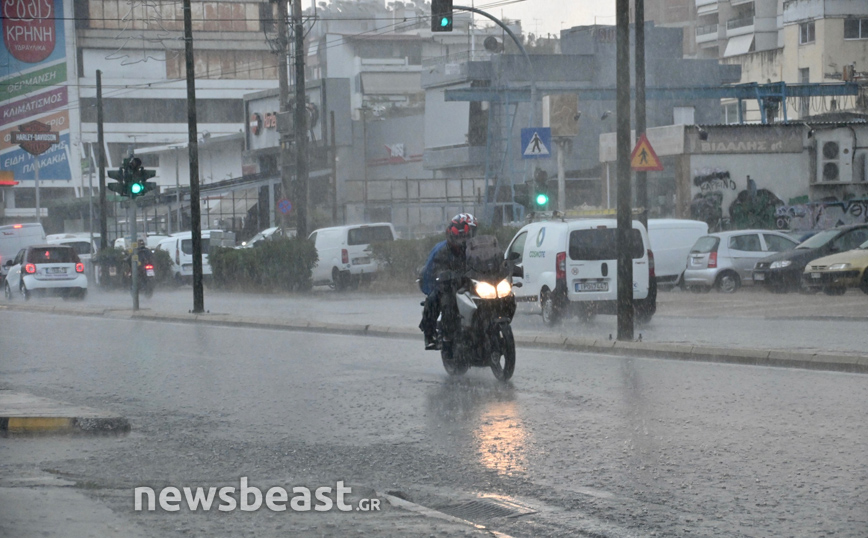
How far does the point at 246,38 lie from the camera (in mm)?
104750

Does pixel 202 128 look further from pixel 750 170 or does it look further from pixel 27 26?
pixel 750 170

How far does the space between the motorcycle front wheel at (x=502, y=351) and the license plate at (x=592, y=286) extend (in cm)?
773

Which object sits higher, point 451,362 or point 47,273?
point 47,273

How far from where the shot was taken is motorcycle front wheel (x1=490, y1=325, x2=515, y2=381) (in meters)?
11.5

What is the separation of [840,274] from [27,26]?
8738 cm

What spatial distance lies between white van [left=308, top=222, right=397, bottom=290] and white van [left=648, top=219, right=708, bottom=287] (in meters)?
8.36

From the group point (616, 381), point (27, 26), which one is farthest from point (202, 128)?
point (616, 381)

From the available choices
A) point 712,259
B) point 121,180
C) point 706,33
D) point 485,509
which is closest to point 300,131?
point 121,180

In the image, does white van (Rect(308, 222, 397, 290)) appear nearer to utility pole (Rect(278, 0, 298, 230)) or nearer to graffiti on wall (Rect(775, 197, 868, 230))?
utility pole (Rect(278, 0, 298, 230))

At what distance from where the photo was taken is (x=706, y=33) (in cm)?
7931

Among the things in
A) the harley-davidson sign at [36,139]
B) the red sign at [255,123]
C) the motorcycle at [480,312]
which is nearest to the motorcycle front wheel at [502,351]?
the motorcycle at [480,312]

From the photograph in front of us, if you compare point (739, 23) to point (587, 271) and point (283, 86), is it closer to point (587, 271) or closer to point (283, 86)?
point (283, 86)

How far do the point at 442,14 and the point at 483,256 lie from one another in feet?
40.6

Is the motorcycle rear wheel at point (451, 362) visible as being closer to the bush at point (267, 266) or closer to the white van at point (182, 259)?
the bush at point (267, 266)
